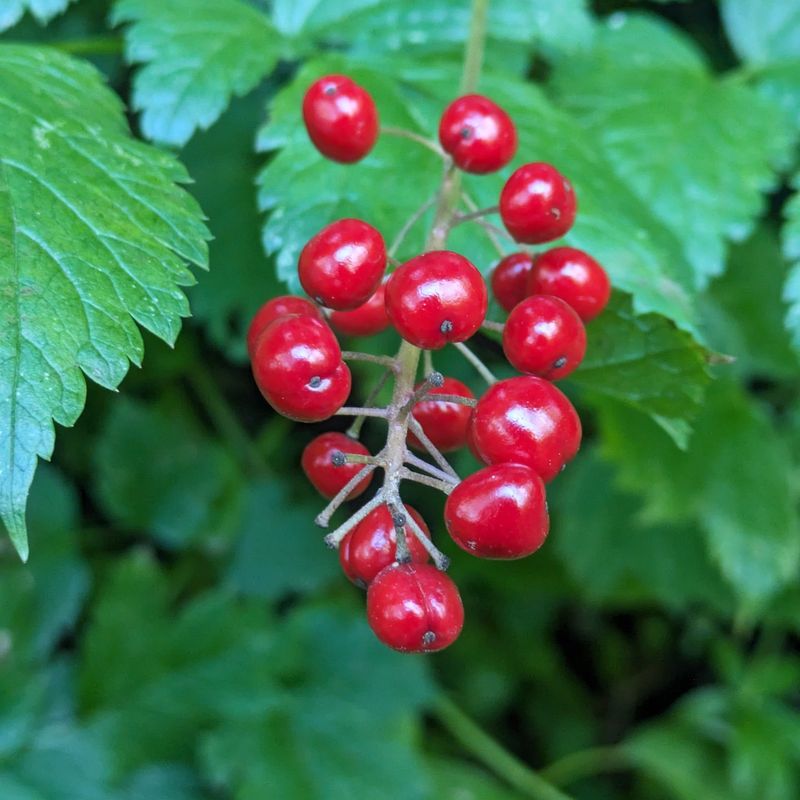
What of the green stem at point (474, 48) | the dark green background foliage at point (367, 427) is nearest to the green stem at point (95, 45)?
the dark green background foliage at point (367, 427)

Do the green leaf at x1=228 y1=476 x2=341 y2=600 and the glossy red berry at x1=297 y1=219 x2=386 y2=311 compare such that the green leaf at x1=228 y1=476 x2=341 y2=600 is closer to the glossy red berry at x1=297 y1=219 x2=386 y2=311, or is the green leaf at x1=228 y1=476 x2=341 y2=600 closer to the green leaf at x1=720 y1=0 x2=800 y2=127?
the glossy red berry at x1=297 y1=219 x2=386 y2=311

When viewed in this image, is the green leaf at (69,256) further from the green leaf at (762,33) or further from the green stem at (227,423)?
the green leaf at (762,33)

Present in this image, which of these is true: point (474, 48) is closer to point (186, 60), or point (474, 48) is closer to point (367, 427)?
point (186, 60)

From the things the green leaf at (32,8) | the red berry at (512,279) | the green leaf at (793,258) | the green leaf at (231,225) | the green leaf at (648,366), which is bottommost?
the green leaf at (231,225)

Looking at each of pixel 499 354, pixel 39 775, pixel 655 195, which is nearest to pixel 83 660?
pixel 39 775

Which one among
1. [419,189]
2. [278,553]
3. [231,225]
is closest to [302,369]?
[419,189]

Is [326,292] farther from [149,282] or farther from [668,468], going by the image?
[668,468]
